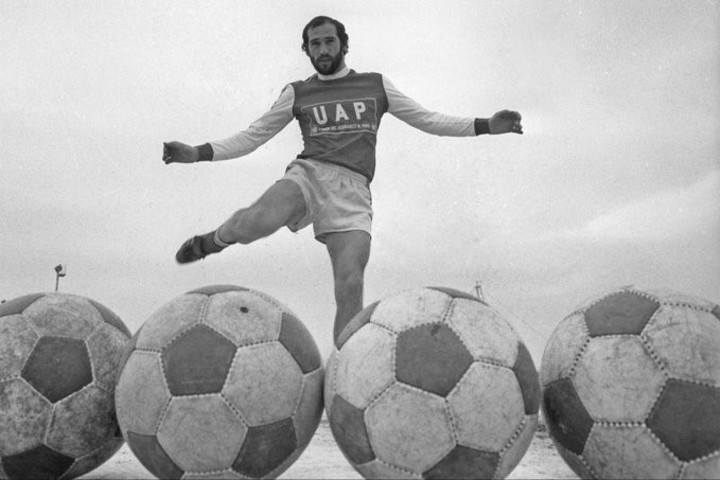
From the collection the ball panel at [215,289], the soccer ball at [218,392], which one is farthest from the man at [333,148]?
the soccer ball at [218,392]

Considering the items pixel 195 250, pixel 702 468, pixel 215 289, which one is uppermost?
pixel 195 250

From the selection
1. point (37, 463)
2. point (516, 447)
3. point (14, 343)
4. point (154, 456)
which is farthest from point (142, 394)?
point (516, 447)

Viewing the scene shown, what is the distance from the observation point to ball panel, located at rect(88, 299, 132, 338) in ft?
14.9

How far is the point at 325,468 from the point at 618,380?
245 centimetres

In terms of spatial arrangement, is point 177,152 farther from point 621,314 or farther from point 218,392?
point 621,314

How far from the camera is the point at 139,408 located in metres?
3.64

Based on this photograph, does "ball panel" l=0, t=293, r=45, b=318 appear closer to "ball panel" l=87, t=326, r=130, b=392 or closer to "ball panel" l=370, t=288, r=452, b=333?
"ball panel" l=87, t=326, r=130, b=392

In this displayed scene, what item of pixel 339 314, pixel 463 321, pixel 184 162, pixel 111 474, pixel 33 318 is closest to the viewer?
pixel 463 321

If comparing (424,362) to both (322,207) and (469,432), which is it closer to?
(469,432)

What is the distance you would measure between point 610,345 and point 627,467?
70 cm

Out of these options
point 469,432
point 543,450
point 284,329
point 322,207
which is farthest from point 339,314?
point 543,450

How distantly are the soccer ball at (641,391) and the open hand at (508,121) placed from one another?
2.17m

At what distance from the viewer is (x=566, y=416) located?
3.83m

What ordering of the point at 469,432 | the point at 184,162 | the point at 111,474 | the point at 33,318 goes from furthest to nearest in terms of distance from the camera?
the point at 184,162
the point at 111,474
the point at 33,318
the point at 469,432
